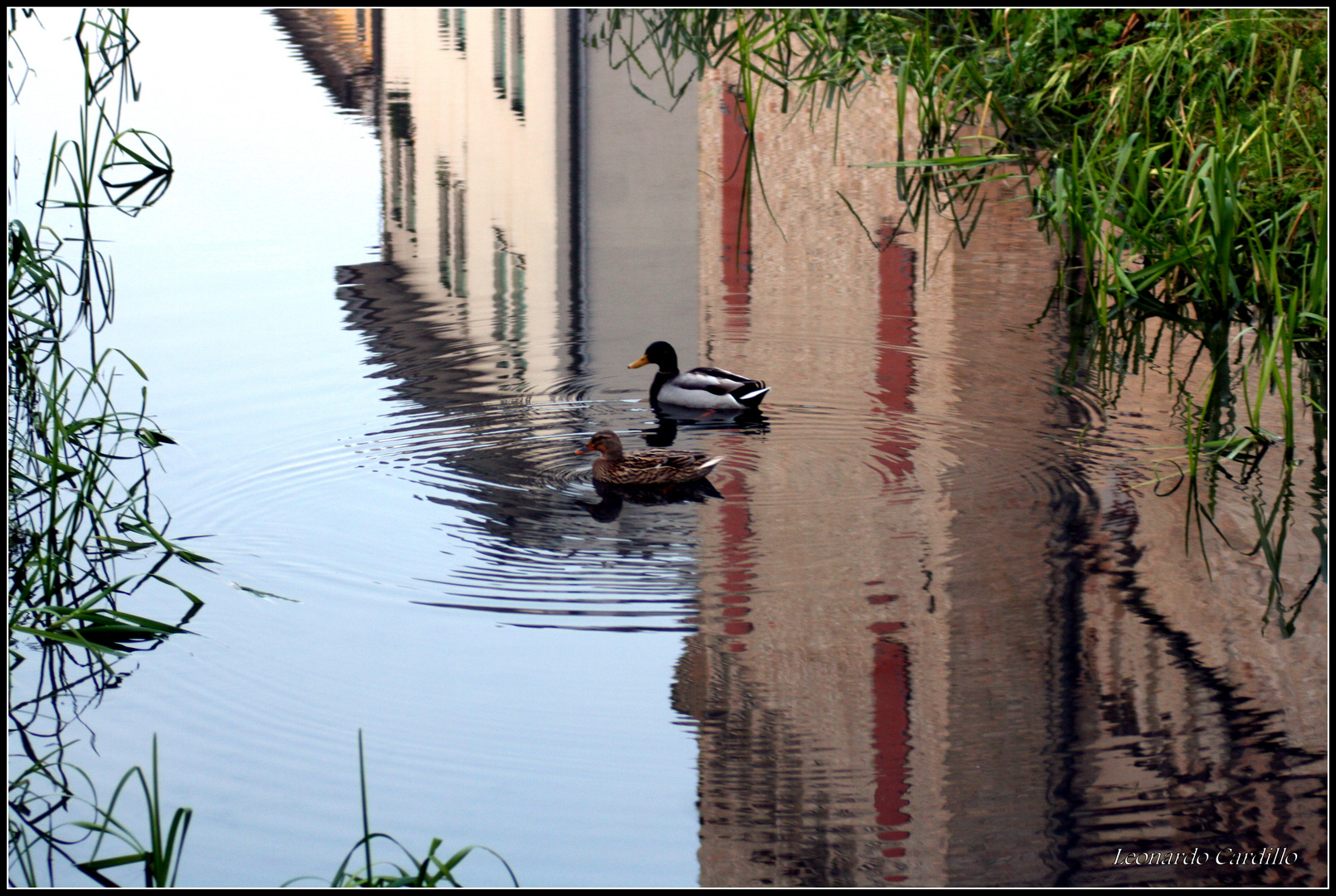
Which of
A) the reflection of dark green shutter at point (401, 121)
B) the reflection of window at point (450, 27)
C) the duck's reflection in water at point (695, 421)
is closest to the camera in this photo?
the duck's reflection in water at point (695, 421)

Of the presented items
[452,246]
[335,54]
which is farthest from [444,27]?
[452,246]

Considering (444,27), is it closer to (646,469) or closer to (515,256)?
(515,256)

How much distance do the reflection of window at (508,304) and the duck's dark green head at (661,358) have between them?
720 millimetres

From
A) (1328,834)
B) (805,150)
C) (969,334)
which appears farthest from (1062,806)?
(805,150)

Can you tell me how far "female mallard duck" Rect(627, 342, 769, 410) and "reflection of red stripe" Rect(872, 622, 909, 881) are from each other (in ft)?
9.41

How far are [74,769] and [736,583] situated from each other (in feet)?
7.96

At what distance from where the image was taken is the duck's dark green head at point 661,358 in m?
8.61

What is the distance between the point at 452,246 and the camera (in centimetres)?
1045

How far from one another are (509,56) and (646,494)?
45.4 ft

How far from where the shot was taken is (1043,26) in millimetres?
9531

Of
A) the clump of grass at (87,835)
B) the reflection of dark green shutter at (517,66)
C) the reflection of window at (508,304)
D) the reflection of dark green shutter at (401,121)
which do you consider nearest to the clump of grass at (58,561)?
the clump of grass at (87,835)

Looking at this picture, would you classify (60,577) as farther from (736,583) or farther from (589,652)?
(736,583)

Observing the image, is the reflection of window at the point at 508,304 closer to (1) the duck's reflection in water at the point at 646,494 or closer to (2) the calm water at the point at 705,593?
(2) the calm water at the point at 705,593

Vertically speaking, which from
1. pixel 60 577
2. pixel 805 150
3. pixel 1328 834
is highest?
pixel 805 150
